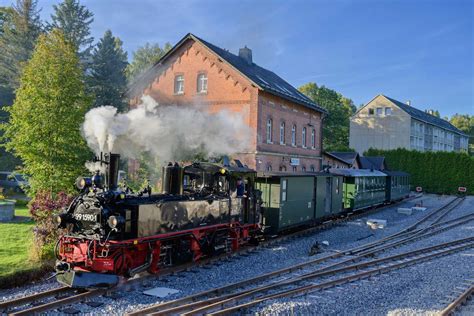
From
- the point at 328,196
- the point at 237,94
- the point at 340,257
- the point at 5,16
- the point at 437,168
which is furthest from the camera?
the point at 5,16

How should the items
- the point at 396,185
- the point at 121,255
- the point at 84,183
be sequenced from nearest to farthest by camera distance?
the point at 121,255 → the point at 84,183 → the point at 396,185

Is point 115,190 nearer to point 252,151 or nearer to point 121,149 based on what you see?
point 121,149

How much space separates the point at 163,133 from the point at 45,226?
21.9ft

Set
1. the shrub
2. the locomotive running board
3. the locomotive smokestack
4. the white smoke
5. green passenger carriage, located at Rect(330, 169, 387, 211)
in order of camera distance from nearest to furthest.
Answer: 1. the locomotive running board
2. the locomotive smokestack
3. the shrub
4. the white smoke
5. green passenger carriage, located at Rect(330, 169, 387, 211)

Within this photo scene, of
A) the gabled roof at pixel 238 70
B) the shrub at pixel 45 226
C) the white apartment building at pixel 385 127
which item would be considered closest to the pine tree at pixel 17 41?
the gabled roof at pixel 238 70

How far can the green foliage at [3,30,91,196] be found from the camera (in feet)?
50.6

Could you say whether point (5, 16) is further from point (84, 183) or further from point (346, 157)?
point (84, 183)

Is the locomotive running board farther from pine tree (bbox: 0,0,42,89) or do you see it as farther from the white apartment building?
the white apartment building

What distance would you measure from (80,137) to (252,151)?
1146 cm

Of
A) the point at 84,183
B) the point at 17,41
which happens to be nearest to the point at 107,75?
the point at 17,41

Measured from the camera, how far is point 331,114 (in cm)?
6147

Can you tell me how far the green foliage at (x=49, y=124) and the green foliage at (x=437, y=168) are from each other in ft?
126

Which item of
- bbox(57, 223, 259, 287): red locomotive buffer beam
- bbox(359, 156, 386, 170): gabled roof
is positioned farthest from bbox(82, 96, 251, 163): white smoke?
bbox(359, 156, 386, 170): gabled roof

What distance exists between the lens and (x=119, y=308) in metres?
7.48
